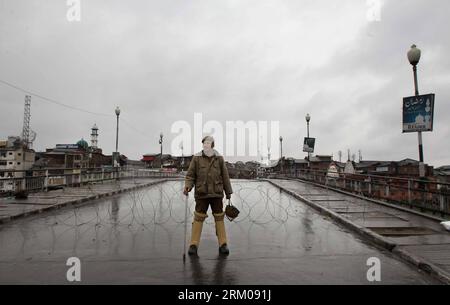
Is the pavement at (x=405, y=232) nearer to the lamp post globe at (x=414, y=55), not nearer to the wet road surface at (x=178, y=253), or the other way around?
the wet road surface at (x=178, y=253)

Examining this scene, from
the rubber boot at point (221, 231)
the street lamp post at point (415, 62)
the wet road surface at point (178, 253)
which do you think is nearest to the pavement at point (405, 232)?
the wet road surface at point (178, 253)

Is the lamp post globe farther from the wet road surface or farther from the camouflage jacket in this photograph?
the camouflage jacket

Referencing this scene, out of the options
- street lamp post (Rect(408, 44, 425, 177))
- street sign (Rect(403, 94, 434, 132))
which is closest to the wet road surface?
street lamp post (Rect(408, 44, 425, 177))

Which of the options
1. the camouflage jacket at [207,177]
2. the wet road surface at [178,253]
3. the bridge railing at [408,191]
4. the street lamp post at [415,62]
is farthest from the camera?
the street lamp post at [415,62]

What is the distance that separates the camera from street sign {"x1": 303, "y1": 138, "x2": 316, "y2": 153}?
96.9ft

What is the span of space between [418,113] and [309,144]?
1791 cm

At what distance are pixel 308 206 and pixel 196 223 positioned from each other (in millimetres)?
8568

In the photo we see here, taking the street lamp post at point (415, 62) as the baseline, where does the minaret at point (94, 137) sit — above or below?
above

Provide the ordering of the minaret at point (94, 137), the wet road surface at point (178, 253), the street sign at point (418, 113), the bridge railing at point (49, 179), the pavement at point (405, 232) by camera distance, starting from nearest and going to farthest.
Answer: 1. the wet road surface at point (178, 253)
2. the pavement at point (405, 232)
3. the street sign at point (418, 113)
4. the bridge railing at point (49, 179)
5. the minaret at point (94, 137)

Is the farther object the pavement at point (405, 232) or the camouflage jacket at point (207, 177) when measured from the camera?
the camouflage jacket at point (207, 177)

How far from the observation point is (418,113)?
11.8m

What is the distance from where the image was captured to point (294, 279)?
4.93 m

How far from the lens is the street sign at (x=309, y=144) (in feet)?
96.9

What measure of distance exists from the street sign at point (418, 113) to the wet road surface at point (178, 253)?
457cm
